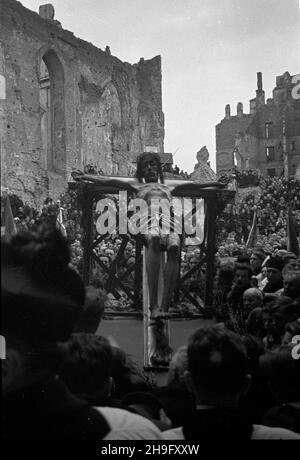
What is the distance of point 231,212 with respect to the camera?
1077 centimetres

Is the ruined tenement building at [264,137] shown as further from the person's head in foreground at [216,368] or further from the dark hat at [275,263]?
the person's head in foreground at [216,368]

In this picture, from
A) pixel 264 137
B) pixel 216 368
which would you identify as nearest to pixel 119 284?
pixel 216 368

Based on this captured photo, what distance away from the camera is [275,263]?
224 inches

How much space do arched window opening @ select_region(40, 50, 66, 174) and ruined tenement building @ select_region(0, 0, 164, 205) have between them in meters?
0.01

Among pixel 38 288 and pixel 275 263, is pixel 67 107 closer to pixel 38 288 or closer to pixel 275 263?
pixel 275 263

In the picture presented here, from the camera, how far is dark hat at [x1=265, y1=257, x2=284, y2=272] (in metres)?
5.59

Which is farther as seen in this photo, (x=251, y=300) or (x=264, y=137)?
(x=264, y=137)

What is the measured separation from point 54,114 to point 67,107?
0.72 feet

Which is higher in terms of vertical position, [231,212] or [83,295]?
[231,212]

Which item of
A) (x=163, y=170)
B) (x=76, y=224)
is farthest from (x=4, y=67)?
(x=163, y=170)

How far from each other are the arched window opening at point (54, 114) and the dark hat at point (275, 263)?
7.60ft
